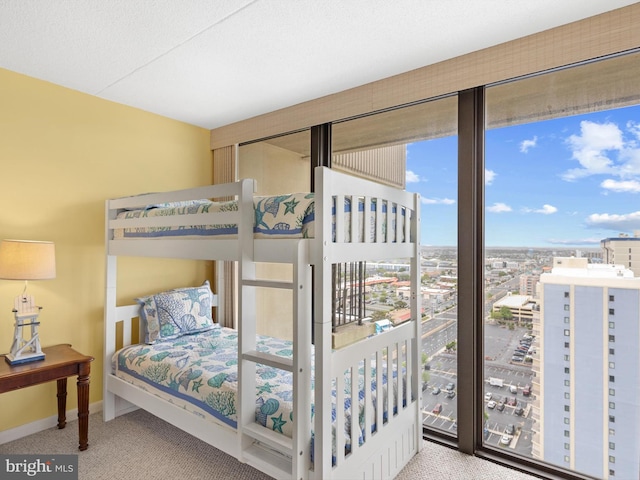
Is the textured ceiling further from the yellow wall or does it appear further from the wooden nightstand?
the wooden nightstand

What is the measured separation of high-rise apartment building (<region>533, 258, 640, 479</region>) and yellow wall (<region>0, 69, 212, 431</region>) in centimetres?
311

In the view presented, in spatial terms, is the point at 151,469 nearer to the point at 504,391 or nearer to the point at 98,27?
the point at 504,391

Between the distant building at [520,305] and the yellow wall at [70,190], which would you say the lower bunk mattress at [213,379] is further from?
the distant building at [520,305]

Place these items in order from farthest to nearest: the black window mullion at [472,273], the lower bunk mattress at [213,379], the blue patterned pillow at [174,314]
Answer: the blue patterned pillow at [174,314] < the black window mullion at [472,273] < the lower bunk mattress at [213,379]

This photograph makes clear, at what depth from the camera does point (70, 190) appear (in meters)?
2.87

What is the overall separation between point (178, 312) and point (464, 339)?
2.19 meters

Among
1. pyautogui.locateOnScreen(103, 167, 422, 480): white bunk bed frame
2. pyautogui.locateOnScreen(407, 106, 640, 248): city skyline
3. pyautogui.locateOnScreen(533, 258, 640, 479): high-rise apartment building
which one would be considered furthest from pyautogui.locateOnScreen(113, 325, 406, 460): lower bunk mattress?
pyautogui.locateOnScreen(407, 106, 640, 248): city skyline

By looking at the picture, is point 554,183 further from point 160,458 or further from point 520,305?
point 160,458

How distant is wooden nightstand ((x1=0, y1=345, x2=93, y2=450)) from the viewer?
7.11ft

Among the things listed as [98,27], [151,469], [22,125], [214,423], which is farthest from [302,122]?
[151,469]

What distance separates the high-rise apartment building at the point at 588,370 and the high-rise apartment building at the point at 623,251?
0.12ft

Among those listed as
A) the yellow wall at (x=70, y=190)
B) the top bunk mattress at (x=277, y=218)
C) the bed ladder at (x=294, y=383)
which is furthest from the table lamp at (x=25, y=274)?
the bed ladder at (x=294, y=383)

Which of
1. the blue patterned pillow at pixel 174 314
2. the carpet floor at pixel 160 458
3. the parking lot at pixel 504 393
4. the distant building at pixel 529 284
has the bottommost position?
the carpet floor at pixel 160 458

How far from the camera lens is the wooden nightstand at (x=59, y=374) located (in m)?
2.17
